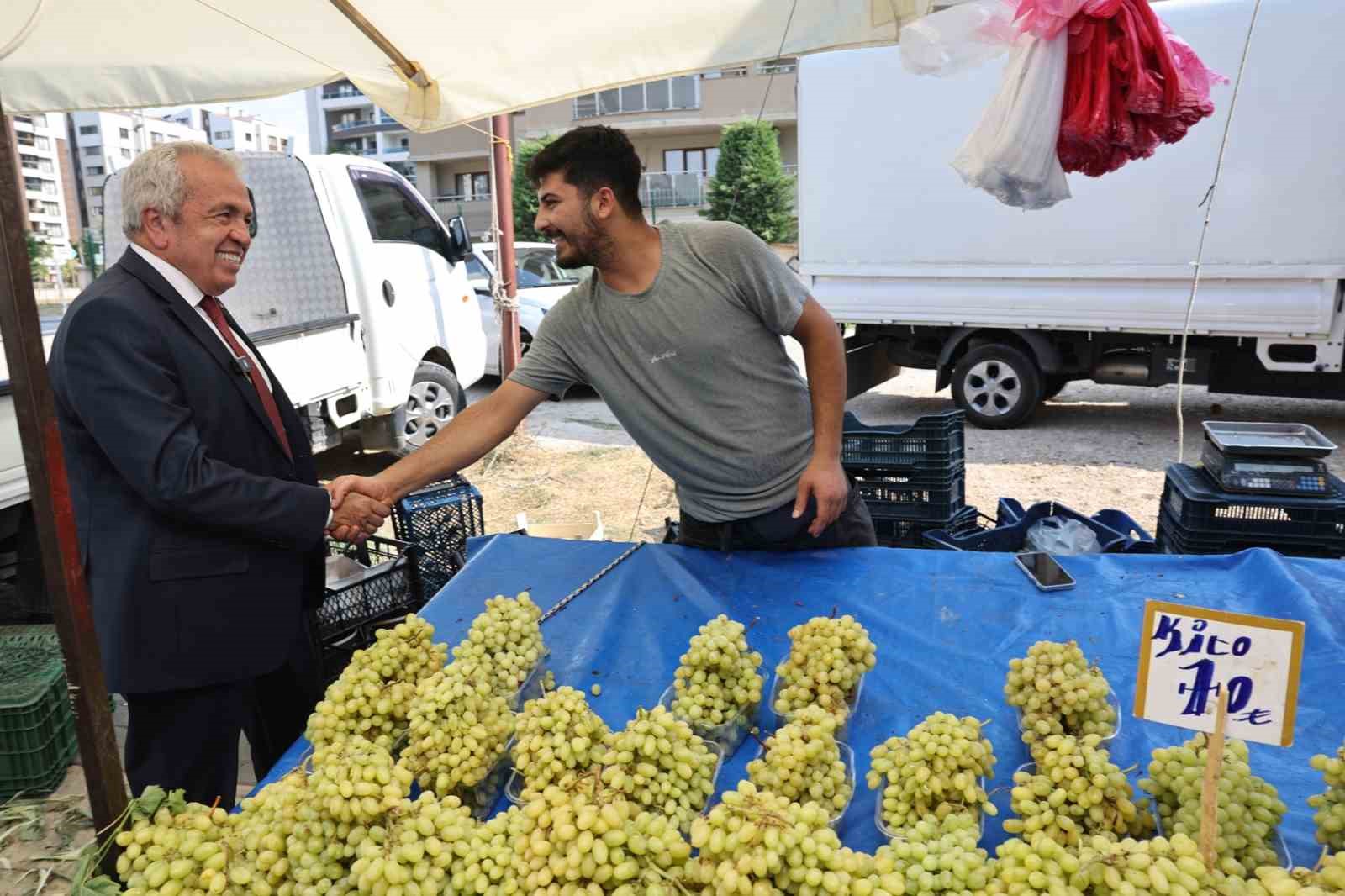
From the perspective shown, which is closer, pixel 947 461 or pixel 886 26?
pixel 886 26

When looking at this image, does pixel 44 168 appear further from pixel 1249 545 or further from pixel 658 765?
pixel 658 765

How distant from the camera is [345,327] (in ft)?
21.5

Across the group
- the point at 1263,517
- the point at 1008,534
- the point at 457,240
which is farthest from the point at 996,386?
the point at 1263,517

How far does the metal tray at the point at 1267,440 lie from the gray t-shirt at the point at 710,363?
65.8 inches

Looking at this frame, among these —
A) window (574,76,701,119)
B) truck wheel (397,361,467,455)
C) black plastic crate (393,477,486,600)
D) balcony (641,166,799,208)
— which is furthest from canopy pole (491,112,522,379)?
window (574,76,701,119)

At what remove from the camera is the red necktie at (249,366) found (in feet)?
7.43

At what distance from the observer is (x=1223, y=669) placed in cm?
136

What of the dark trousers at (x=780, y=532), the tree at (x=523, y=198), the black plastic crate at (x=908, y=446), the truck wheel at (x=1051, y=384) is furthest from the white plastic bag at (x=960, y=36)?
the tree at (x=523, y=198)

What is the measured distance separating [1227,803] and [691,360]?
1694 mm

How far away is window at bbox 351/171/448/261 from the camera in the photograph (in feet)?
22.3

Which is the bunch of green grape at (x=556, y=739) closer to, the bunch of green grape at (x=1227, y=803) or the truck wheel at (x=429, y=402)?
the bunch of green grape at (x=1227, y=803)

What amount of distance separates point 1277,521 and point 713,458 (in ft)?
6.85

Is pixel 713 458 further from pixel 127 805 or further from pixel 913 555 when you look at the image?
pixel 127 805

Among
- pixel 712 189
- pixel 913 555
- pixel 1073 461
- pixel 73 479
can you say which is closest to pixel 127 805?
pixel 73 479
